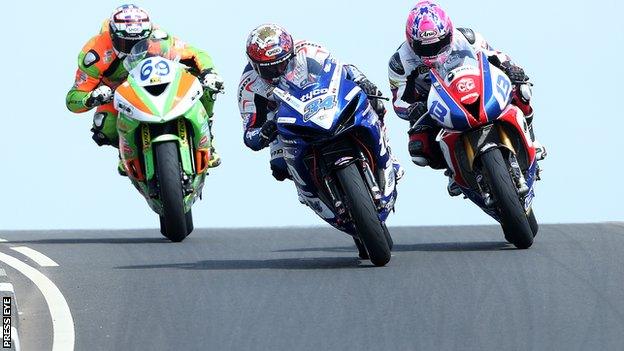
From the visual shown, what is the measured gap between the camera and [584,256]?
14812 millimetres

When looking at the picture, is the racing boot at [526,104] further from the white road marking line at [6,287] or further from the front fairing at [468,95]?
the white road marking line at [6,287]

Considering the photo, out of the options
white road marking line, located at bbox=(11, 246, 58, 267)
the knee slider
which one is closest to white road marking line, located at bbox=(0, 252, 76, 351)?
white road marking line, located at bbox=(11, 246, 58, 267)

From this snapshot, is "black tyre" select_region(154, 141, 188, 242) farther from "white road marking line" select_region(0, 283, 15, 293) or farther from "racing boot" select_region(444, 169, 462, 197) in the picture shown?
"white road marking line" select_region(0, 283, 15, 293)

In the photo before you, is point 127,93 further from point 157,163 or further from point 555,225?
point 555,225

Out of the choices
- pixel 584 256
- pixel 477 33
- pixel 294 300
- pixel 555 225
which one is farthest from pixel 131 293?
pixel 555 225

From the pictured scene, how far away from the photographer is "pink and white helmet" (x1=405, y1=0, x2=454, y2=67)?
15.7 metres

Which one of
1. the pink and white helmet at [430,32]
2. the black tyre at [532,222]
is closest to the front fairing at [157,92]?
the pink and white helmet at [430,32]

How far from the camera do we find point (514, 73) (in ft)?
53.1

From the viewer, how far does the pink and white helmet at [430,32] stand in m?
15.7

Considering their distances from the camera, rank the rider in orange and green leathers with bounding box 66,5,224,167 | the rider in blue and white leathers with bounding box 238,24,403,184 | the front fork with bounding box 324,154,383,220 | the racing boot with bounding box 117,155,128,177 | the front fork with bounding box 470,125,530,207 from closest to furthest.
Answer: the front fork with bounding box 324,154,383,220 → the rider in blue and white leathers with bounding box 238,24,403,184 → the front fork with bounding box 470,125,530,207 → the rider in orange and green leathers with bounding box 66,5,224,167 → the racing boot with bounding box 117,155,128,177

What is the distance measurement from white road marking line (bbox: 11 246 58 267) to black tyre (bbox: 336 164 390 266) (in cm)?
279

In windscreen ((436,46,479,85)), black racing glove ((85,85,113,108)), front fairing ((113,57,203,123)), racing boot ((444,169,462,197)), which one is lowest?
racing boot ((444,169,462,197))

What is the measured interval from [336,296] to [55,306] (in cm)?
183

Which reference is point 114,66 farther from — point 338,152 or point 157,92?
point 338,152
